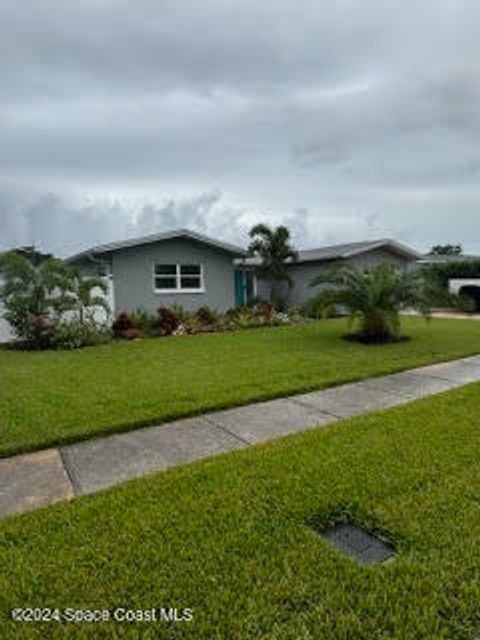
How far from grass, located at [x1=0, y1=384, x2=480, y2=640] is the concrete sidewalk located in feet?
0.99

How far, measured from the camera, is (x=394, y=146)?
15.5 metres

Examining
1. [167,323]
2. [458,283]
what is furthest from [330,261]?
[458,283]

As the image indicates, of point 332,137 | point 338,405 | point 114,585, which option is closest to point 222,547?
point 114,585

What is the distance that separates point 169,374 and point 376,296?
592 centimetres

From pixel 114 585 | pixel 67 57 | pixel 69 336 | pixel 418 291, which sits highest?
→ pixel 67 57

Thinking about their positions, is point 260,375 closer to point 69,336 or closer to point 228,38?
point 69,336

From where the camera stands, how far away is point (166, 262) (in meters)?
16.8

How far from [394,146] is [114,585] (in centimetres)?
1621

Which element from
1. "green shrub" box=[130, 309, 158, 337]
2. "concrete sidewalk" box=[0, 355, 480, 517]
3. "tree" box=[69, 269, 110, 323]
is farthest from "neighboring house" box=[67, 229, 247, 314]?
"concrete sidewalk" box=[0, 355, 480, 517]

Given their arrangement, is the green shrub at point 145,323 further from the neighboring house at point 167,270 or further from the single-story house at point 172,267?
the neighboring house at point 167,270

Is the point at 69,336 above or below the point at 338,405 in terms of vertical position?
above

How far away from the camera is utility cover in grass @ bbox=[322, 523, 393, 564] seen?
8.91ft

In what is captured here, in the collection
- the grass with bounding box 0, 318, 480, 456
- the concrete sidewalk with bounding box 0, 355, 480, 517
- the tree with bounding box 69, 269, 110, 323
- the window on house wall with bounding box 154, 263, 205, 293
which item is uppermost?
the window on house wall with bounding box 154, 263, 205, 293

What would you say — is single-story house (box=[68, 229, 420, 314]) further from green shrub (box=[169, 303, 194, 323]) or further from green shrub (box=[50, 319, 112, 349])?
green shrub (box=[50, 319, 112, 349])
